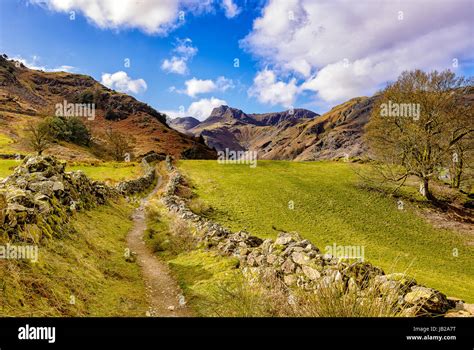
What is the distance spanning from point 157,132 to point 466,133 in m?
126

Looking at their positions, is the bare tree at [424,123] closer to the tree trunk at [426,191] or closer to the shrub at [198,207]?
the tree trunk at [426,191]

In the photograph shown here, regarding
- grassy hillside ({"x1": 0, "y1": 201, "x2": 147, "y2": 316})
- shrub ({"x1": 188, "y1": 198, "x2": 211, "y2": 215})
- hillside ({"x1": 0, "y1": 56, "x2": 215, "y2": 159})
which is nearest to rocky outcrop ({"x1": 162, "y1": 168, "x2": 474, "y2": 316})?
grassy hillside ({"x1": 0, "y1": 201, "x2": 147, "y2": 316})

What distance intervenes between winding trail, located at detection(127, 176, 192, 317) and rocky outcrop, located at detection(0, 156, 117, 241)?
381 centimetres

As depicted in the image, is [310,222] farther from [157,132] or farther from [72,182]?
[157,132]

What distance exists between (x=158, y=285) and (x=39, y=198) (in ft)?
20.1

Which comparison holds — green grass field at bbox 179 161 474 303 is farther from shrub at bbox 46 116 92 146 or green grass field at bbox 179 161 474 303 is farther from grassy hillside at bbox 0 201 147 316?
shrub at bbox 46 116 92 146

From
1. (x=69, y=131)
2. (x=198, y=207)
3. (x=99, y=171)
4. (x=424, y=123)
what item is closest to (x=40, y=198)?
(x=198, y=207)

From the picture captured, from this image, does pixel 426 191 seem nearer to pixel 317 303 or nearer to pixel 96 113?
pixel 317 303

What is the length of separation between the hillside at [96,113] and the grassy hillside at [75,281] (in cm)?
7196

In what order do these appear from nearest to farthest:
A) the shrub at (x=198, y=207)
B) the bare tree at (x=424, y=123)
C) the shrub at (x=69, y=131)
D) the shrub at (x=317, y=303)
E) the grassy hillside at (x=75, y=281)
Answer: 1. the shrub at (x=317, y=303)
2. the grassy hillside at (x=75, y=281)
3. the shrub at (x=198, y=207)
4. the bare tree at (x=424, y=123)
5. the shrub at (x=69, y=131)

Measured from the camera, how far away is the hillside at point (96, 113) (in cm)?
11231

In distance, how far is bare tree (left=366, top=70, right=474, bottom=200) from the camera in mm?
31938

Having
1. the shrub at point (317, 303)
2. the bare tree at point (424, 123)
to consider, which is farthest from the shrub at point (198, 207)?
the bare tree at point (424, 123)
